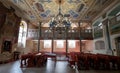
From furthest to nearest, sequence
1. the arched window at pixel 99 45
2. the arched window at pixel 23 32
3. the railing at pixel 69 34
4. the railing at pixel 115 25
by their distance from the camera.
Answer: the railing at pixel 69 34
the arched window at pixel 23 32
the arched window at pixel 99 45
the railing at pixel 115 25

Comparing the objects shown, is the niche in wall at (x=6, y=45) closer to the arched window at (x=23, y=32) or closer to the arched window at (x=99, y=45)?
the arched window at (x=23, y=32)

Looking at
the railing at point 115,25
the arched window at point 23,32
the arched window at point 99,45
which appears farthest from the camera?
the arched window at point 23,32

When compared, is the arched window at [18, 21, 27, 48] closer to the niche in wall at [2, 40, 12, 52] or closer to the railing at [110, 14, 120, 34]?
the niche in wall at [2, 40, 12, 52]

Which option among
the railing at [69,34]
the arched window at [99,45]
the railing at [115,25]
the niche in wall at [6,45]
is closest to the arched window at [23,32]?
the railing at [69,34]

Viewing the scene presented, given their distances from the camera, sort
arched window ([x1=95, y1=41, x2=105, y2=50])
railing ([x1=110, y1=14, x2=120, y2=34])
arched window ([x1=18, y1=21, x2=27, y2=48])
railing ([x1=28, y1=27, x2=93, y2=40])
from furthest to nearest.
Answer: railing ([x1=28, y1=27, x2=93, y2=40])
arched window ([x1=18, y1=21, x2=27, y2=48])
arched window ([x1=95, y1=41, x2=105, y2=50])
railing ([x1=110, y1=14, x2=120, y2=34])

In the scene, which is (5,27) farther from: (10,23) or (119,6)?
(119,6)

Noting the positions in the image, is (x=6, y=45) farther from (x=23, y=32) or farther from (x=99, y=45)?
(x=99, y=45)

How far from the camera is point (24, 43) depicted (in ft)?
41.9

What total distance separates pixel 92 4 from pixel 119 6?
229 cm

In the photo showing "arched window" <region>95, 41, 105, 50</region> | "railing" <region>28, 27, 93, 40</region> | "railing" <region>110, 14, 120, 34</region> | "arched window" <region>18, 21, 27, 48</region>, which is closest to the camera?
"railing" <region>110, 14, 120, 34</region>

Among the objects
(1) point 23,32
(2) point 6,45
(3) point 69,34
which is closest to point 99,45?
(3) point 69,34

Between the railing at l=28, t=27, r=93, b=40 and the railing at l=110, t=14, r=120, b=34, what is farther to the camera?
the railing at l=28, t=27, r=93, b=40

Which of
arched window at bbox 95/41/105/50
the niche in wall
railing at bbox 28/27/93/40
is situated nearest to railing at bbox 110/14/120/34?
arched window at bbox 95/41/105/50

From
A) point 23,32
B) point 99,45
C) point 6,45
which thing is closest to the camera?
point 6,45
